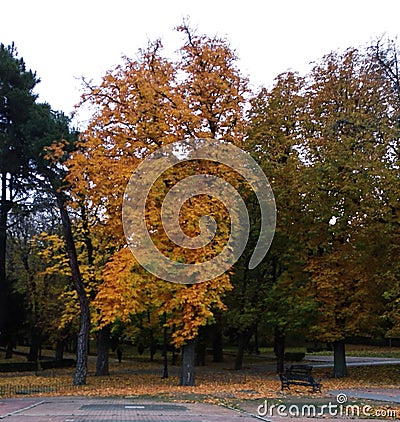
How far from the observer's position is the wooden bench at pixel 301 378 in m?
17.4

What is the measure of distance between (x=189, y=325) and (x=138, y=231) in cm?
382

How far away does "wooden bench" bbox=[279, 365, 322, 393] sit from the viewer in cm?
1742

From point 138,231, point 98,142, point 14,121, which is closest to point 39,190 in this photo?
point 14,121

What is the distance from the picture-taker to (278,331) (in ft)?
91.6

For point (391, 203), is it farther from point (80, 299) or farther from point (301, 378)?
point (80, 299)

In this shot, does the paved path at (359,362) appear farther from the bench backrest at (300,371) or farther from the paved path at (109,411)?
the paved path at (109,411)

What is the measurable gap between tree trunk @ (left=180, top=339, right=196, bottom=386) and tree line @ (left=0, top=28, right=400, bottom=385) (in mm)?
71

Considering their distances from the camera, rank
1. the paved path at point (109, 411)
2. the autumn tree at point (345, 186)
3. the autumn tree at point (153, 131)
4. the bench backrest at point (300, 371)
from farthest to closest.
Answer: the autumn tree at point (345, 186) < the autumn tree at point (153, 131) < the bench backrest at point (300, 371) < the paved path at point (109, 411)

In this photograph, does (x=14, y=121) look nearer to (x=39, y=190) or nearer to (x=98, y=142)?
(x=39, y=190)

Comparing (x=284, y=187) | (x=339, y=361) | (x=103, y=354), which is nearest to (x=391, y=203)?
(x=284, y=187)

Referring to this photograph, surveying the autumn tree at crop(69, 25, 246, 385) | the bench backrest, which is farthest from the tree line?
the bench backrest

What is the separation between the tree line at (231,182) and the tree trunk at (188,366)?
71mm

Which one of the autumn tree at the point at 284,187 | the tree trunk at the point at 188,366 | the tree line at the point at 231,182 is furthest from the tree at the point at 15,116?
the tree trunk at the point at 188,366

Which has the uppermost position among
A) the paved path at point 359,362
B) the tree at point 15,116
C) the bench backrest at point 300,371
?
Result: the tree at point 15,116
